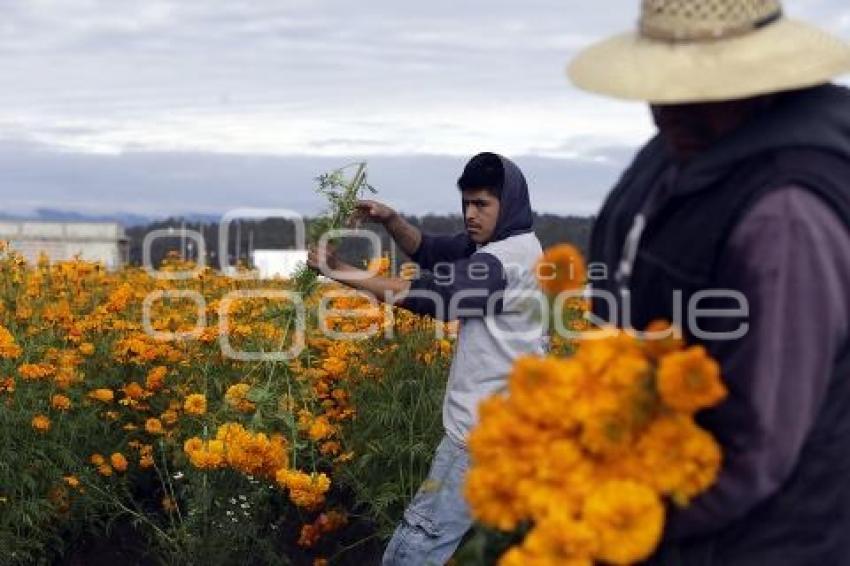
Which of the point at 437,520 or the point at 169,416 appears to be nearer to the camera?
the point at 437,520

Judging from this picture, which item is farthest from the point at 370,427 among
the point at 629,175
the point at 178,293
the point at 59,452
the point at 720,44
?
the point at 720,44

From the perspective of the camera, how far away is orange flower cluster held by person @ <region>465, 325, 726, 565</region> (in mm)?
1929

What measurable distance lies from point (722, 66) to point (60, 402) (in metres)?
3.86

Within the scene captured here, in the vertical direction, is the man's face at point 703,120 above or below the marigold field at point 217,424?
above

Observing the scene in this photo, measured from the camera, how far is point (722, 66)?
209 cm

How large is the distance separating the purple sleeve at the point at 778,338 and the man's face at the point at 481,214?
2235 mm

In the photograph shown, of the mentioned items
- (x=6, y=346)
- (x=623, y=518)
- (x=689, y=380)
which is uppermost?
(x=689, y=380)

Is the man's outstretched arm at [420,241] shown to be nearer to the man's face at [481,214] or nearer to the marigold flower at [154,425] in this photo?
the man's face at [481,214]

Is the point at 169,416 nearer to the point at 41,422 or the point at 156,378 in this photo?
the point at 156,378

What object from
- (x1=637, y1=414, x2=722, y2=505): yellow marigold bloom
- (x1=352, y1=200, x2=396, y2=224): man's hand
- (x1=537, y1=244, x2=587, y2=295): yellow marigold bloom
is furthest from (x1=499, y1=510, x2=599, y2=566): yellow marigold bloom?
(x1=352, y1=200, x2=396, y2=224): man's hand

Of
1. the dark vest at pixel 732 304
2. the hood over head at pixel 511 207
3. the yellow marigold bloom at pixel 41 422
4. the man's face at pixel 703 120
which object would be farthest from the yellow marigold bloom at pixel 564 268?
the yellow marigold bloom at pixel 41 422

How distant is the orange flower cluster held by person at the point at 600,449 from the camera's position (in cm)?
193

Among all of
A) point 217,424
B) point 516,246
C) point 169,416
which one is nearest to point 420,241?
point 516,246

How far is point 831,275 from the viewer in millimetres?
1953
